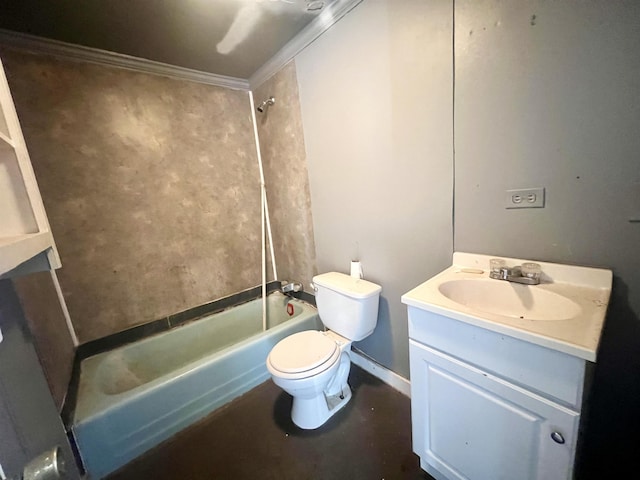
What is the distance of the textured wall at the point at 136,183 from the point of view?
153cm

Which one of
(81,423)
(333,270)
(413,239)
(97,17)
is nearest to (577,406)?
(413,239)

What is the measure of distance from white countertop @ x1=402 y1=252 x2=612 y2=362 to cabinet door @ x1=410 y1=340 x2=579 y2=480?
19cm

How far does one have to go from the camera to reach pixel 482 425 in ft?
2.71

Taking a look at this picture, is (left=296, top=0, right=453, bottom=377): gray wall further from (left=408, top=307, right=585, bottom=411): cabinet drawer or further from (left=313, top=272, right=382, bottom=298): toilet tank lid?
(left=408, top=307, right=585, bottom=411): cabinet drawer

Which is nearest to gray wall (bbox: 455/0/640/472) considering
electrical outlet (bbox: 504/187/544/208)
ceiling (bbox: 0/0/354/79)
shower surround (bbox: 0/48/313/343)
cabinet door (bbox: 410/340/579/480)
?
electrical outlet (bbox: 504/187/544/208)

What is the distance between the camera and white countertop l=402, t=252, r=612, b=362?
0.62m

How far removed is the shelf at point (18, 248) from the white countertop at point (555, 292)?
1.01 m

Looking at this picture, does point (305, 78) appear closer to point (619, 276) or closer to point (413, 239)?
point (413, 239)

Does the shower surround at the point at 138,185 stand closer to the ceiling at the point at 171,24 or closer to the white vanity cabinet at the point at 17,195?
the ceiling at the point at 171,24

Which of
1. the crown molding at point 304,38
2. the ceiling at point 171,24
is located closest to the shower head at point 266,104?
the crown molding at point 304,38

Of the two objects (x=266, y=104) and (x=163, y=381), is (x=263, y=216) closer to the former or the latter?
(x=266, y=104)

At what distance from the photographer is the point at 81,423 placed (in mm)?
1162

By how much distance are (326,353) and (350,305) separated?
0.31 metres

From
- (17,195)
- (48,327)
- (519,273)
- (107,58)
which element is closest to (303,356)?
(519,273)
